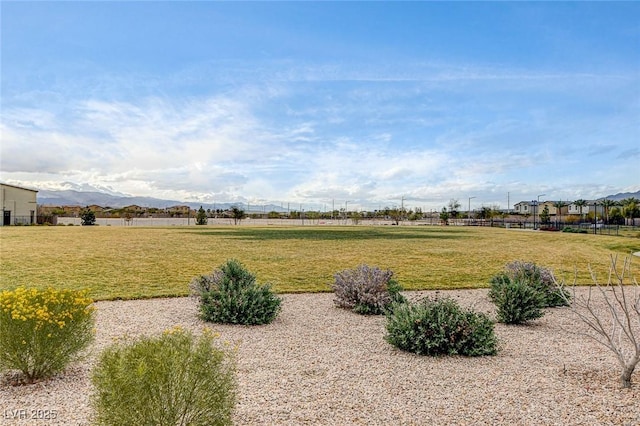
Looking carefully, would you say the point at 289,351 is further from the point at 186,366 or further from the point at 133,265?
the point at 133,265

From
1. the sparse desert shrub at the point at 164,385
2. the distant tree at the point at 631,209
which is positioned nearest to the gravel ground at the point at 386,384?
the sparse desert shrub at the point at 164,385

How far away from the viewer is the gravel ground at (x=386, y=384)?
4.59 metres

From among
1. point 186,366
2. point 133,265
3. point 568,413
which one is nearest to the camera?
point 186,366

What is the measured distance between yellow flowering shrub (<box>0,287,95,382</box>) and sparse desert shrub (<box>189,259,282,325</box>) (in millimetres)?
3334

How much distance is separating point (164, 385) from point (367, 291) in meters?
6.86

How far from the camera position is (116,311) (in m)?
9.84

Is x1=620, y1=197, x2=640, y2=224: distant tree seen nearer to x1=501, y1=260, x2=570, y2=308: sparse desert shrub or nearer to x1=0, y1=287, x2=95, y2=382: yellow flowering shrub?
x1=501, y1=260, x2=570, y2=308: sparse desert shrub

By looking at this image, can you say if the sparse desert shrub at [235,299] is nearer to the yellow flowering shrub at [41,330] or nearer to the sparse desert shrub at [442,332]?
the sparse desert shrub at [442,332]

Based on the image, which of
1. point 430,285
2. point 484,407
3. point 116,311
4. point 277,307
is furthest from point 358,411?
point 430,285

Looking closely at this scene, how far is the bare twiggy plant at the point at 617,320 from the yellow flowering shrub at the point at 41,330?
5.69m

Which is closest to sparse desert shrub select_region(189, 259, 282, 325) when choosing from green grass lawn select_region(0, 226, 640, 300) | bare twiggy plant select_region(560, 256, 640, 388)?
green grass lawn select_region(0, 226, 640, 300)

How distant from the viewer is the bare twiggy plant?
17.6 feet

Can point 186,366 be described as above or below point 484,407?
above

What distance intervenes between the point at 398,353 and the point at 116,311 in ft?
20.6
